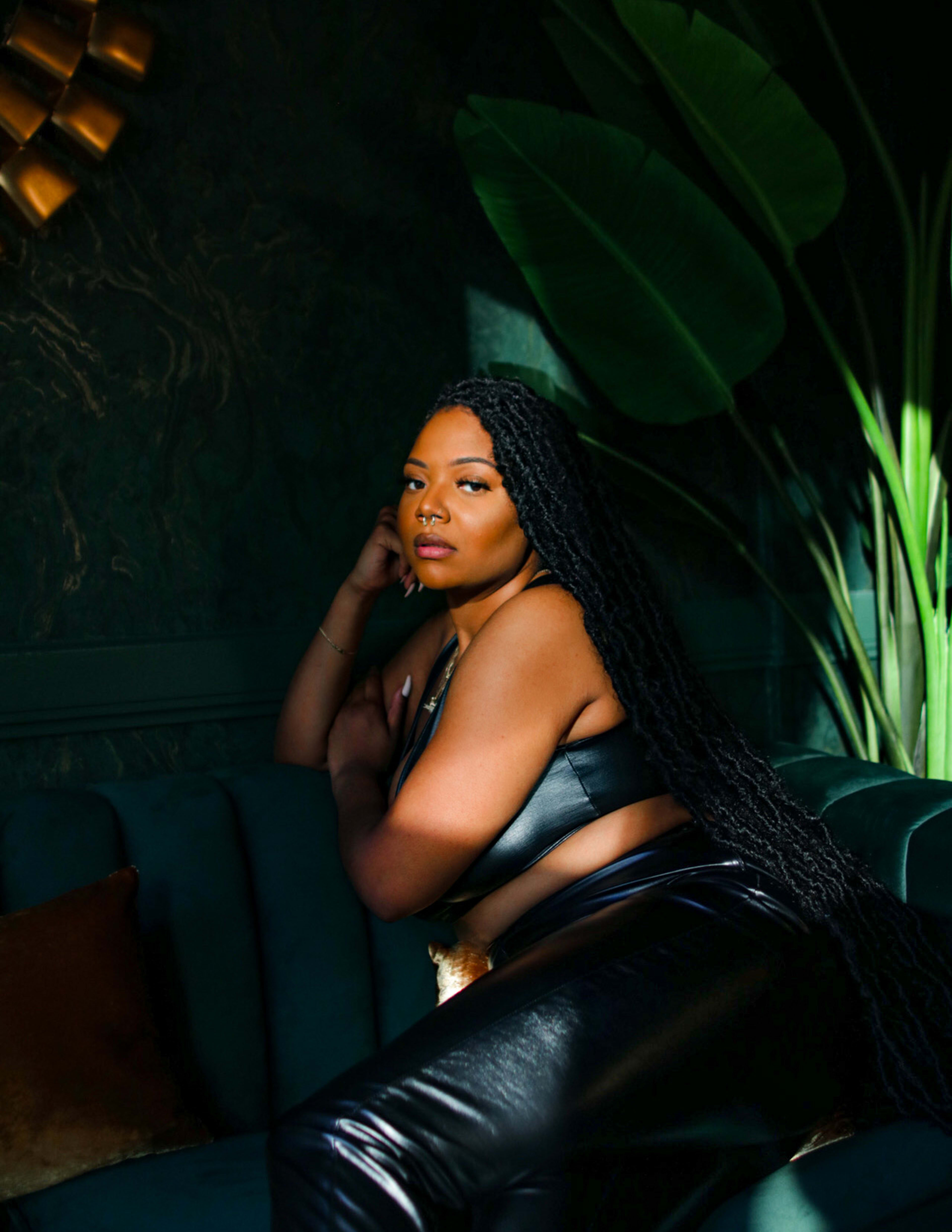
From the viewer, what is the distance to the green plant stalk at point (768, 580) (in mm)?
2371

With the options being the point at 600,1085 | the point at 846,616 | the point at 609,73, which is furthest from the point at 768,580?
the point at 600,1085

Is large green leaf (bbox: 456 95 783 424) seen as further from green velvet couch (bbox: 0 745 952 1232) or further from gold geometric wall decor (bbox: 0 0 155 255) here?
green velvet couch (bbox: 0 745 952 1232)

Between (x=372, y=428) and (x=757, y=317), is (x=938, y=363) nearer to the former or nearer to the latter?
(x=757, y=317)

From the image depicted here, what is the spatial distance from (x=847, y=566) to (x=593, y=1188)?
7.32 ft

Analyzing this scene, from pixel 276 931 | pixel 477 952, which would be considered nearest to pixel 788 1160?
pixel 477 952

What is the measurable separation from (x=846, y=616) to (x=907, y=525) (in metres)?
0.26

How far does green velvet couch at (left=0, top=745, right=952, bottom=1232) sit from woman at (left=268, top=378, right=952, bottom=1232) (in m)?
0.09

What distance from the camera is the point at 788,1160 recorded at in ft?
4.18

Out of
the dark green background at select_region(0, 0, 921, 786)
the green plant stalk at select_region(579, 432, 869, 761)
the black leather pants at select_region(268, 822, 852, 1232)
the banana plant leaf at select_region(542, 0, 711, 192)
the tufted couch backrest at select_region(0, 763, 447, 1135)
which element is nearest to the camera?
the black leather pants at select_region(268, 822, 852, 1232)

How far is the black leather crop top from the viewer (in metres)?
1.37

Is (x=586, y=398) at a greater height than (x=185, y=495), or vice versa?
(x=586, y=398)

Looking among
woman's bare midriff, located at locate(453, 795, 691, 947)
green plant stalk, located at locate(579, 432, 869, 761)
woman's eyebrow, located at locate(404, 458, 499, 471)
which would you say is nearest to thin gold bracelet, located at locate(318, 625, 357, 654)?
woman's eyebrow, located at locate(404, 458, 499, 471)

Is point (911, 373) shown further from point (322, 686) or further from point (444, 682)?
point (322, 686)

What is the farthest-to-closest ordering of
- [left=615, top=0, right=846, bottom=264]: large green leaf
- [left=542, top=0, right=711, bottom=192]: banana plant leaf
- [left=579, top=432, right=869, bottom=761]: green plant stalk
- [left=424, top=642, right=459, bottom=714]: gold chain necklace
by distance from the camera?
[left=579, top=432, right=869, bottom=761]: green plant stalk, [left=542, top=0, right=711, bottom=192]: banana plant leaf, [left=615, top=0, right=846, bottom=264]: large green leaf, [left=424, top=642, right=459, bottom=714]: gold chain necklace
